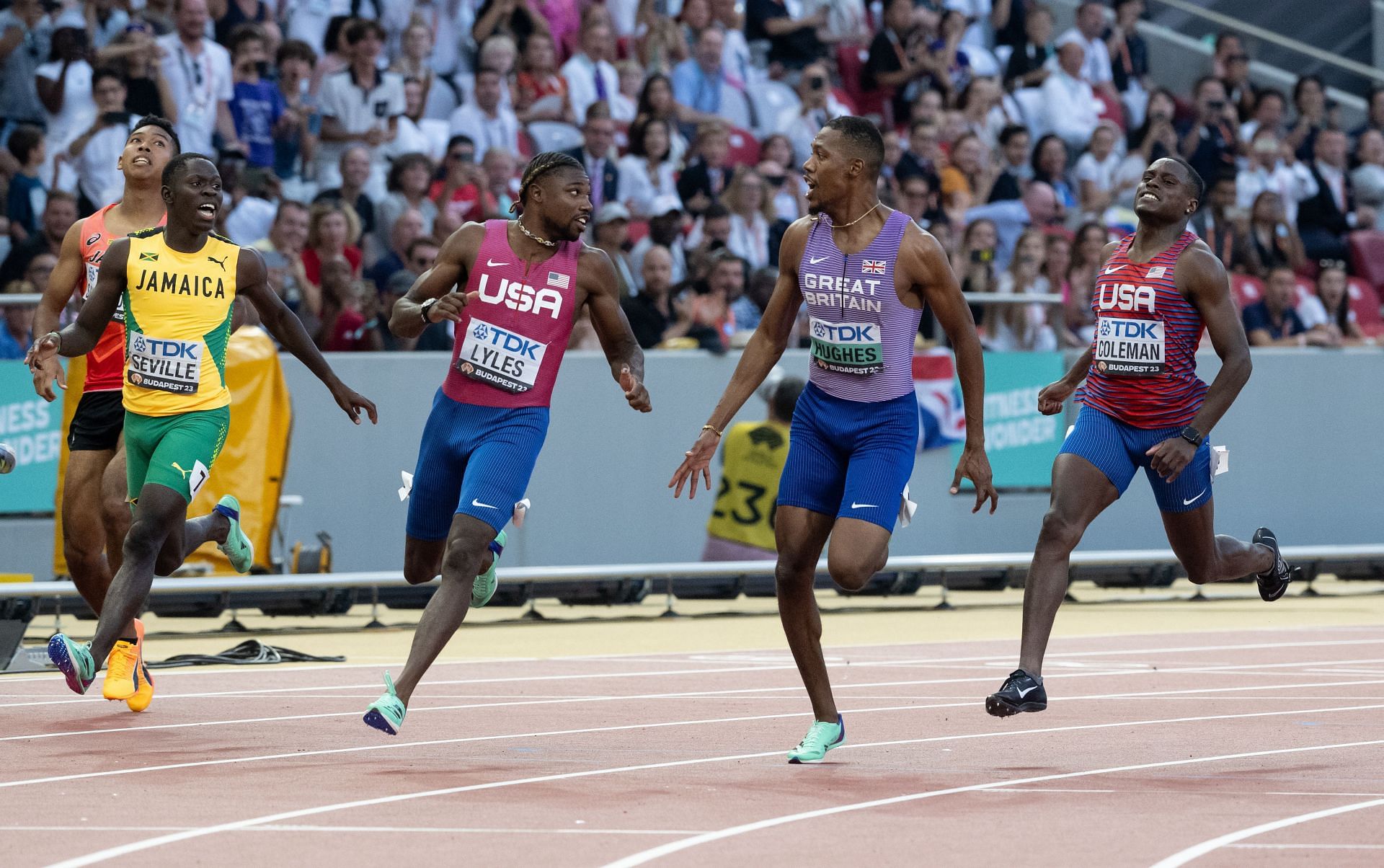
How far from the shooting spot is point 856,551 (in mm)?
7453

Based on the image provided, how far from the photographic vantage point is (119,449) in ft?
30.1

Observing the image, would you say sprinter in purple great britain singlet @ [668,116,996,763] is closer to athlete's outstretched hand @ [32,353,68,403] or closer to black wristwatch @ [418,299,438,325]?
black wristwatch @ [418,299,438,325]

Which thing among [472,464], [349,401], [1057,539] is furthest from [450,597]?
[1057,539]

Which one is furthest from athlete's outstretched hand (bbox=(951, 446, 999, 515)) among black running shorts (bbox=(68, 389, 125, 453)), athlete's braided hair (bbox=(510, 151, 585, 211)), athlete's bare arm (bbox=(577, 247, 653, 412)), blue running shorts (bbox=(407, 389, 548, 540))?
black running shorts (bbox=(68, 389, 125, 453))

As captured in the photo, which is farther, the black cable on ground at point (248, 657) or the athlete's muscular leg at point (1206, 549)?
the black cable on ground at point (248, 657)

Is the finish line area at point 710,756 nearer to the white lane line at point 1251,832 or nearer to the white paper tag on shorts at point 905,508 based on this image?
the white lane line at point 1251,832

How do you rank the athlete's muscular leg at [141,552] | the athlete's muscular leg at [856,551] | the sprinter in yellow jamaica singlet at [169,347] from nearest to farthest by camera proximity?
the athlete's muscular leg at [856,551]
the athlete's muscular leg at [141,552]
the sprinter in yellow jamaica singlet at [169,347]

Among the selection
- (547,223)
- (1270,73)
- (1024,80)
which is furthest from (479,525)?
(1270,73)

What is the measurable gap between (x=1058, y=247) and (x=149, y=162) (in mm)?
10120

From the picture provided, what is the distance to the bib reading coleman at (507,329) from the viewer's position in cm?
811

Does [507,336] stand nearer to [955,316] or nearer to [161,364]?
[161,364]

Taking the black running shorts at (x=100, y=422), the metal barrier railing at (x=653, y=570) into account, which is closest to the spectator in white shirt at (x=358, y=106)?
the metal barrier railing at (x=653, y=570)

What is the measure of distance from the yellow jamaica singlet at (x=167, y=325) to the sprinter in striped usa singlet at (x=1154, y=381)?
359cm

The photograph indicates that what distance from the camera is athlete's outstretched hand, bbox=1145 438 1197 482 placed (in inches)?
318
